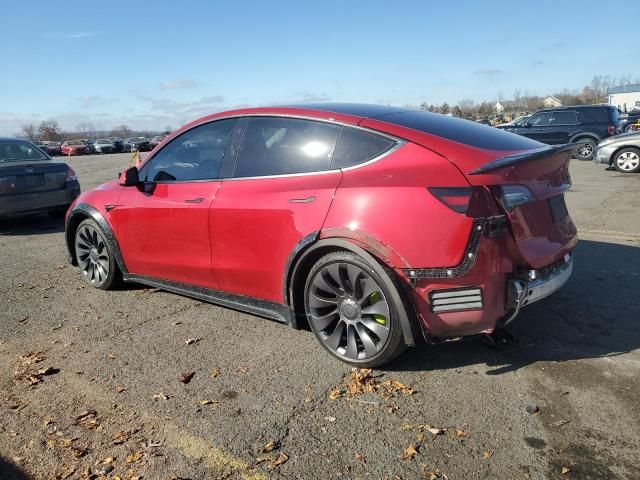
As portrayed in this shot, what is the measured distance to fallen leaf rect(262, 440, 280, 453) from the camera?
102 inches

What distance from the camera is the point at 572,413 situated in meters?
2.81

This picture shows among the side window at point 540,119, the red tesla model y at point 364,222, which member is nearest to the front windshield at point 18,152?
the red tesla model y at point 364,222

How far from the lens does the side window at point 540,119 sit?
18.2 meters

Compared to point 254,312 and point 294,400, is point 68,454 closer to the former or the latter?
point 294,400

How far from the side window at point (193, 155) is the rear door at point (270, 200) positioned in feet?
0.75

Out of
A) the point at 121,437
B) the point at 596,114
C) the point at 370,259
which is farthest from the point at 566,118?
the point at 121,437

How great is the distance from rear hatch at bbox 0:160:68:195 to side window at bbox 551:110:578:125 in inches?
629

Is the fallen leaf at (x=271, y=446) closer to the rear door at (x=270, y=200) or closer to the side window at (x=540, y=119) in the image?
the rear door at (x=270, y=200)

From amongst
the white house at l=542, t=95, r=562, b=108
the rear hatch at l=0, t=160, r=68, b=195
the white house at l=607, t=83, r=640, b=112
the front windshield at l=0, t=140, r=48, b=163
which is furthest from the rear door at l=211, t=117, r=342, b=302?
the white house at l=542, t=95, r=562, b=108

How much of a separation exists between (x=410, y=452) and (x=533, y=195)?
1.72 m

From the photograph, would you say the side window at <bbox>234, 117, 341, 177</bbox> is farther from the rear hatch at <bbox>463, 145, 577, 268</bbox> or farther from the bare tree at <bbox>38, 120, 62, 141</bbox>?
the bare tree at <bbox>38, 120, 62, 141</bbox>

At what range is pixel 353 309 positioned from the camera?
3365mm

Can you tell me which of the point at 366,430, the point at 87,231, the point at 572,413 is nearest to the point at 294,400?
the point at 366,430

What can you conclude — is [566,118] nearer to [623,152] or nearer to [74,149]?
[623,152]
